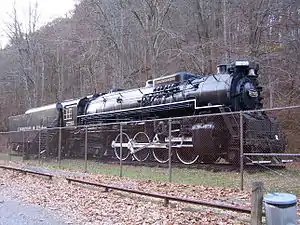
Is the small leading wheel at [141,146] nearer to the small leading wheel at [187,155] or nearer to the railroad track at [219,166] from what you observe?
the railroad track at [219,166]

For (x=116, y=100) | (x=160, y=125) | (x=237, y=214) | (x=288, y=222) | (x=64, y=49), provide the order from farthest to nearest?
(x=64, y=49) < (x=116, y=100) < (x=160, y=125) < (x=237, y=214) < (x=288, y=222)

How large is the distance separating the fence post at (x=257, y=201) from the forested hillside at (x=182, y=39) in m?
16.9

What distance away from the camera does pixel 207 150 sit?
13.5 m

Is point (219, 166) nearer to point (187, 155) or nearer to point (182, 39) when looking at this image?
point (187, 155)

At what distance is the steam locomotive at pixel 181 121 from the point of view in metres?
13.2

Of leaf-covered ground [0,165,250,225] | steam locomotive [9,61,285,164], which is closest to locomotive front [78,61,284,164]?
steam locomotive [9,61,285,164]

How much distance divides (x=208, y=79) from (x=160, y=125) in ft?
8.96

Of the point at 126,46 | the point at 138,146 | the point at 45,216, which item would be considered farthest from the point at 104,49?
the point at 45,216

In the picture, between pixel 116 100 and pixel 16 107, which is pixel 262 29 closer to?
pixel 116 100

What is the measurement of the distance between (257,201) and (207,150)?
8.15 metres

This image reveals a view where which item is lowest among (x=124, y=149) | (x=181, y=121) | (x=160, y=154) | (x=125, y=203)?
(x=125, y=203)

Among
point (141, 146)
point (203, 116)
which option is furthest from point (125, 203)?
point (141, 146)

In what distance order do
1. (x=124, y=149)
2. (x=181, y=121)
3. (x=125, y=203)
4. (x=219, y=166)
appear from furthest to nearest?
(x=124, y=149) → (x=181, y=121) → (x=219, y=166) → (x=125, y=203)

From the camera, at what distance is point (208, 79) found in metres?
15.3
